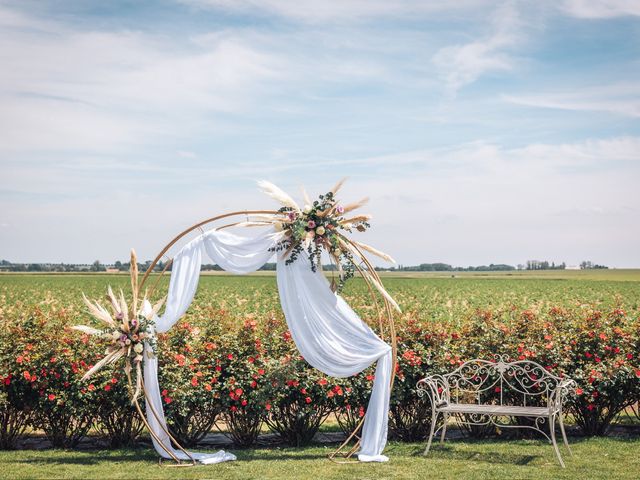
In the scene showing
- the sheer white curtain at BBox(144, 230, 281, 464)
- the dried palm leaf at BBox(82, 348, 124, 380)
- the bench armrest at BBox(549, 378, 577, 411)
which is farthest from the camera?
the sheer white curtain at BBox(144, 230, 281, 464)

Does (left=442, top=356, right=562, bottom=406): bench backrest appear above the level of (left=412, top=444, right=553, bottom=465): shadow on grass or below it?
above

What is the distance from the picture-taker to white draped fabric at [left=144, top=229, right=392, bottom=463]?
8953 millimetres

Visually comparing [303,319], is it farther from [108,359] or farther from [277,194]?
[108,359]

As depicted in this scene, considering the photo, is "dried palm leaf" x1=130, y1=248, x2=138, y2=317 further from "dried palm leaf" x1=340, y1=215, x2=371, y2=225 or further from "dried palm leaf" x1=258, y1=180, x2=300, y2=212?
"dried palm leaf" x1=340, y1=215, x2=371, y2=225

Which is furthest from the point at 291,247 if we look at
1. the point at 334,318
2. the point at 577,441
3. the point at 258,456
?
the point at 577,441

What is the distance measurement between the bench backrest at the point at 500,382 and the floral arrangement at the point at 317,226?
83.6 inches

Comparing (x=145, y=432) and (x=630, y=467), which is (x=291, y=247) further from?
Result: (x=630, y=467)

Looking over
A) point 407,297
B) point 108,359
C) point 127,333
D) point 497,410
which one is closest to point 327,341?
point 497,410

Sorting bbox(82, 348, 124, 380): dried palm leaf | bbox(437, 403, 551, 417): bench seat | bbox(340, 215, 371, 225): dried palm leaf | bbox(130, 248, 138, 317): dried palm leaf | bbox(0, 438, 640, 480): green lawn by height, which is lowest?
bbox(0, 438, 640, 480): green lawn

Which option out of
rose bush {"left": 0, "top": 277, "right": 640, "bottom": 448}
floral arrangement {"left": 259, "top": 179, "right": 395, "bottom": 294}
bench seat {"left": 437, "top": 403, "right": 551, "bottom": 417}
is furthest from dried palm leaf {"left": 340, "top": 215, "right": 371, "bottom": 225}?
bench seat {"left": 437, "top": 403, "right": 551, "bottom": 417}

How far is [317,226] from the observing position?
8992mm

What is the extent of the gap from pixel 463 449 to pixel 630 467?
202 centimetres

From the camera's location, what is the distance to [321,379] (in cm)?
927

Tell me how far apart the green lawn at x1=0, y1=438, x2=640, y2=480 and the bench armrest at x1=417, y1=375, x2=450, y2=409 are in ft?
2.10
